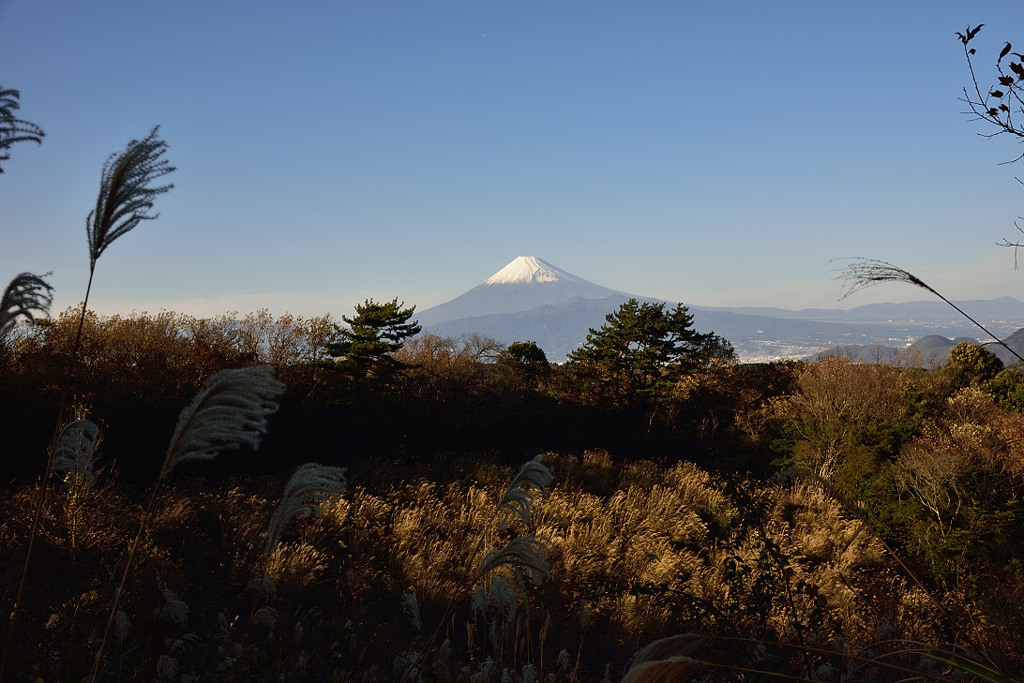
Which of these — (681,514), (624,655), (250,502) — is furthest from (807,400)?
(250,502)

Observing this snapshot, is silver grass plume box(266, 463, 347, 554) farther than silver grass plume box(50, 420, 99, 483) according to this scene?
No

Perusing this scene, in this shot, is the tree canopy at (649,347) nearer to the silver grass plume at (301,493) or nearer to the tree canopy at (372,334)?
the tree canopy at (372,334)

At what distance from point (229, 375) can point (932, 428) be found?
16906mm

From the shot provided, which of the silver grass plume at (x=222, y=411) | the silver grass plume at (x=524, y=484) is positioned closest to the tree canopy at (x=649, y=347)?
the silver grass plume at (x=524, y=484)

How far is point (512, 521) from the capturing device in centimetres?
941

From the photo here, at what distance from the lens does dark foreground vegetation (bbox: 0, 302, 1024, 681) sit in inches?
156

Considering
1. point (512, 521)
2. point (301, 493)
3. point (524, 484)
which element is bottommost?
point (512, 521)

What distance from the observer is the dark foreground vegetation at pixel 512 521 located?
13.0 ft

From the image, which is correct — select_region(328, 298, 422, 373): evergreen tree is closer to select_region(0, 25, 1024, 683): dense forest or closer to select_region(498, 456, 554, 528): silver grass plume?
select_region(0, 25, 1024, 683): dense forest

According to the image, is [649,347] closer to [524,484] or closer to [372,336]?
[372,336]

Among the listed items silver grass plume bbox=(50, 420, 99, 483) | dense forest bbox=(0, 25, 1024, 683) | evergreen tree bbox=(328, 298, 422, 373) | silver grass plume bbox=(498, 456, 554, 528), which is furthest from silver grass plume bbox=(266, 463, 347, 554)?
evergreen tree bbox=(328, 298, 422, 373)

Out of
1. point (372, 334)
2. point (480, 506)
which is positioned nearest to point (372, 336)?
point (372, 334)

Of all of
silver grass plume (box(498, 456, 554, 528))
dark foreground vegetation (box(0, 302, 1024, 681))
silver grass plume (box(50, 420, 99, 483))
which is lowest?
dark foreground vegetation (box(0, 302, 1024, 681))

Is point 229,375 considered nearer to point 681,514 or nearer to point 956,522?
point 681,514
